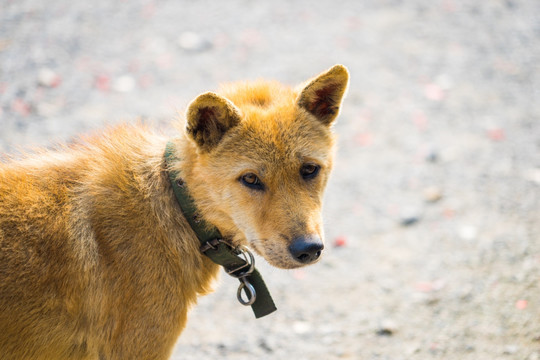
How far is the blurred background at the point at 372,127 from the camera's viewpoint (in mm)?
5145

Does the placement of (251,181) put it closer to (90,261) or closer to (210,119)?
(210,119)

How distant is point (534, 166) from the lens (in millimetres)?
7035

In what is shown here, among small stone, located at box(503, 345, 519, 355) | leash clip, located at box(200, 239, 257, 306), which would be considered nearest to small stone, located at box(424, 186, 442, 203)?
small stone, located at box(503, 345, 519, 355)

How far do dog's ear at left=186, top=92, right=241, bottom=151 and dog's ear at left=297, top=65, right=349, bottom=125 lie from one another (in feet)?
1.90

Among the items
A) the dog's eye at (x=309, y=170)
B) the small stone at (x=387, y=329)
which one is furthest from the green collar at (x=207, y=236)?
the small stone at (x=387, y=329)

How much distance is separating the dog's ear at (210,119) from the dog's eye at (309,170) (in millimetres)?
568

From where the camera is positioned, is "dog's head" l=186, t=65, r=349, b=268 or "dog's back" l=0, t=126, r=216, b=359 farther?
"dog's head" l=186, t=65, r=349, b=268

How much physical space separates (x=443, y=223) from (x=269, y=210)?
348 centimetres

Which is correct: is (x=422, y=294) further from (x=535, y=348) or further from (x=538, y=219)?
(x=538, y=219)

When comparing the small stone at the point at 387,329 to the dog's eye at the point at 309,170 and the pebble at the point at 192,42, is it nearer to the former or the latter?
the dog's eye at the point at 309,170

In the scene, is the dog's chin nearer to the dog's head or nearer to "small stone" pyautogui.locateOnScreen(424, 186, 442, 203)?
the dog's head

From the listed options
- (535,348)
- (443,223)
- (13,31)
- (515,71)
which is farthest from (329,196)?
(13,31)

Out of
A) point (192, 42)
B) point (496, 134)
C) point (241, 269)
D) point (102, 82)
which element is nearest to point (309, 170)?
point (241, 269)

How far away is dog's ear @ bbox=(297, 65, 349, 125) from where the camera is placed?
3934mm
